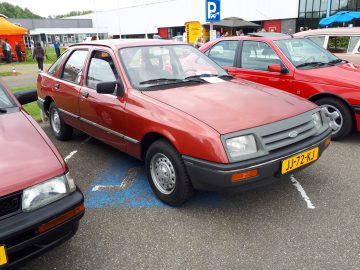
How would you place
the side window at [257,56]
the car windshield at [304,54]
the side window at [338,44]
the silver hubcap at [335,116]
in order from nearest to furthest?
the silver hubcap at [335,116] < the car windshield at [304,54] < the side window at [257,56] < the side window at [338,44]

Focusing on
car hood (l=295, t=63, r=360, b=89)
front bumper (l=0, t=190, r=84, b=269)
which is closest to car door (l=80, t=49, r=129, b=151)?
front bumper (l=0, t=190, r=84, b=269)

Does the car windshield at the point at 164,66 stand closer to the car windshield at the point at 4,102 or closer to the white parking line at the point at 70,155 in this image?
the car windshield at the point at 4,102

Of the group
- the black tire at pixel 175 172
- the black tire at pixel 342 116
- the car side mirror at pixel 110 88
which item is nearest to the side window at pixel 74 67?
the car side mirror at pixel 110 88

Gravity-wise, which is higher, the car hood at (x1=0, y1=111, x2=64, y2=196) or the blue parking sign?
the blue parking sign

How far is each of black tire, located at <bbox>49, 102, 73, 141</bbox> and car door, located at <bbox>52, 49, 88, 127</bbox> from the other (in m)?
0.22

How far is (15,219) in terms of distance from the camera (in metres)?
1.94

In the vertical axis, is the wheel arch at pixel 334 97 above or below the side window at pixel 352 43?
below

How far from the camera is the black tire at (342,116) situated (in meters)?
4.74

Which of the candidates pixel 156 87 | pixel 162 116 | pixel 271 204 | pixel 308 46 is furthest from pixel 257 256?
pixel 308 46

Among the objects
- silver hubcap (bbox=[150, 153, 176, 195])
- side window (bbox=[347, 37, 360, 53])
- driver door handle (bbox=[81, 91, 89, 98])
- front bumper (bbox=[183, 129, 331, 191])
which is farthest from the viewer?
side window (bbox=[347, 37, 360, 53])

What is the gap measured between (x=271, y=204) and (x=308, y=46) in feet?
11.9

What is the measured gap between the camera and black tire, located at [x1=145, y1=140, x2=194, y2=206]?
2.91 meters

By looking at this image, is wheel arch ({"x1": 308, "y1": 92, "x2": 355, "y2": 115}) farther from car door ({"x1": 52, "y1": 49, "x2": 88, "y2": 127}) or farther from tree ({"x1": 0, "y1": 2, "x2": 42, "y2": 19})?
tree ({"x1": 0, "y1": 2, "x2": 42, "y2": 19})

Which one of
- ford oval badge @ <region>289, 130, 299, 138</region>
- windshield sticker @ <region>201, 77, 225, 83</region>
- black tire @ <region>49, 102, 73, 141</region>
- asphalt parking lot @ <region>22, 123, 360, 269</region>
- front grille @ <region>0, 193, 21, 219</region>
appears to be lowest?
asphalt parking lot @ <region>22, 123, 360, 269</region>
